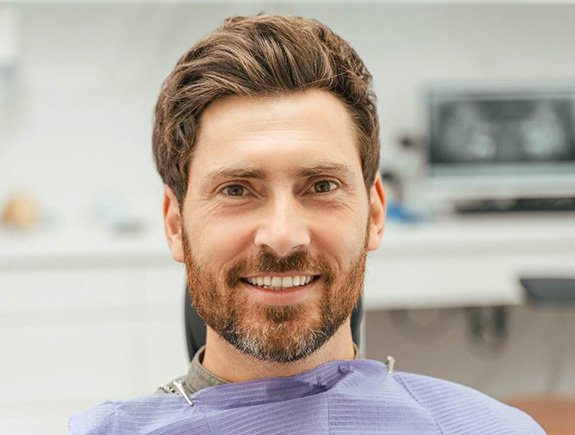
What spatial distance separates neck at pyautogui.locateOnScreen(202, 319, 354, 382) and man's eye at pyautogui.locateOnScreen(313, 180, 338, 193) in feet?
0.70

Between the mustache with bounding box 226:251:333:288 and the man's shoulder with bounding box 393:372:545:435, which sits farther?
the man's shoulder with bounding box 393:372:545:435

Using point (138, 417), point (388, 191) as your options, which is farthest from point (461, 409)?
point (388, 191)

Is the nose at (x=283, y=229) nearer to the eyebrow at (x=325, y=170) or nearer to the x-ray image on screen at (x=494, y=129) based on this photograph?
the eyebrow at (x=325, y=170)

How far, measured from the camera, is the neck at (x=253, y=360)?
115 cm

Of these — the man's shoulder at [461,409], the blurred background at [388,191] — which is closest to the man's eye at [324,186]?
the man's shoulder at [461,409]

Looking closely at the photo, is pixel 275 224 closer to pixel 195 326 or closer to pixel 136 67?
pixel 195 326

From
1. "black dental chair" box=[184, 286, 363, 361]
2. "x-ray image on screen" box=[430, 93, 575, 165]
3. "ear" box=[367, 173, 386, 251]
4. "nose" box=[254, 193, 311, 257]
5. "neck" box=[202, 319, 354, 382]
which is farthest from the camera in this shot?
"x-ray image on screen" box=[430, 93, 575, 165]

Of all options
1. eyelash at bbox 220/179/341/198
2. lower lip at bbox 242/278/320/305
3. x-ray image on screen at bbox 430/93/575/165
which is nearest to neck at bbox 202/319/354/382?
lower lip at bbox 242/278/320/305

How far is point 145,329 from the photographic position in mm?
2803

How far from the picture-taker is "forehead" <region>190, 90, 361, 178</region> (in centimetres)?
107

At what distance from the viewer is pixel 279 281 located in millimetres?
1071

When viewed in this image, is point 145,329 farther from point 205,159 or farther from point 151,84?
point 205,159

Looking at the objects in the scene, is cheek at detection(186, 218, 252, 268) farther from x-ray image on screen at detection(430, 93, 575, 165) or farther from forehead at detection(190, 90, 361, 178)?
x-ray image on screen at detection(430, 93, 575, 165)

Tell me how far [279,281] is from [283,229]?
0.26 feet
